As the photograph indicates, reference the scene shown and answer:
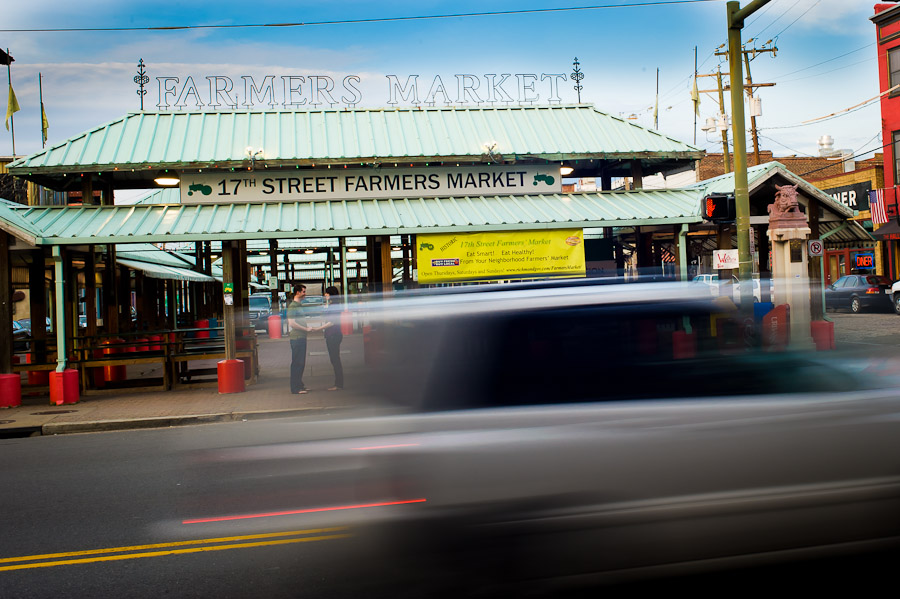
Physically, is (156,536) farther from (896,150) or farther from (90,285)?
(896,150)

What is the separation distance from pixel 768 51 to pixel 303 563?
3787 centimetres

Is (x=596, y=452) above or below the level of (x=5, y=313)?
below

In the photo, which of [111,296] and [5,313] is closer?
[5,313]

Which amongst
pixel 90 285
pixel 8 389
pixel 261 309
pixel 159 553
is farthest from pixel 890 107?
pixel 159 553

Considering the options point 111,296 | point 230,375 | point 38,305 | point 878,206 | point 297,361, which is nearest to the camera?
point 297,361

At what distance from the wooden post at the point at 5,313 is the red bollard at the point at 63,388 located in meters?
0.95

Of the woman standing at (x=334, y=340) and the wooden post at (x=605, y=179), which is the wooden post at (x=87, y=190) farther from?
the wooden post at (x=605, y=179)

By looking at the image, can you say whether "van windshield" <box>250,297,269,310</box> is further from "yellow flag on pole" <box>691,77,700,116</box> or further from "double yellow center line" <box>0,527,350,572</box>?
"double yellow center line" <box>0,527,350,572</box>

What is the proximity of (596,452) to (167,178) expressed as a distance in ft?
46.7

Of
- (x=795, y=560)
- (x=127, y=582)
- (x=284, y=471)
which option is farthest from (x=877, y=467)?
(x=127, y=582)

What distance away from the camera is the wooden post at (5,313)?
46.8 feet

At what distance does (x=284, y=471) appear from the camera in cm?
480

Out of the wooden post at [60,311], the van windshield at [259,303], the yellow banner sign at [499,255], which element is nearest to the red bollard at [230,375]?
the wooden post at [60,311]

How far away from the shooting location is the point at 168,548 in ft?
18.2
